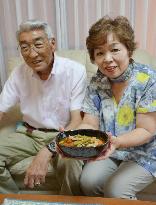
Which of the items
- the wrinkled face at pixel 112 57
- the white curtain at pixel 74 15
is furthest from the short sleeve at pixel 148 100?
the white curtain at pixel 74 15

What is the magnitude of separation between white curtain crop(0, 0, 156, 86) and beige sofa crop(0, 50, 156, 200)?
33 centimetres

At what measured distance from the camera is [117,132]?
1647 millimetres

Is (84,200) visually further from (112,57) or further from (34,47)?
(34,47)

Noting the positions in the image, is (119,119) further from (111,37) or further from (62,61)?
(62,61)

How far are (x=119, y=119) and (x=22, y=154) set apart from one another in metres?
0.69

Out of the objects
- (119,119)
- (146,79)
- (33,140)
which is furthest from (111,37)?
(33,140)

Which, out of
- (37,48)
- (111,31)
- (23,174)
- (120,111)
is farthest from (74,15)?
(23,174)

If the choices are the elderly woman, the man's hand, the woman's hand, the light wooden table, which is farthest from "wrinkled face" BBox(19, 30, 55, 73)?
the light wooden table

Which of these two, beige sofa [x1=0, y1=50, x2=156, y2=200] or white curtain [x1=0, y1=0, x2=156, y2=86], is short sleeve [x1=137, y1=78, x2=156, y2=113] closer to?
beige sofa [x1=0, y1=50, x2=156, y2=200]

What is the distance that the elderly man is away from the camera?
5.85 ft

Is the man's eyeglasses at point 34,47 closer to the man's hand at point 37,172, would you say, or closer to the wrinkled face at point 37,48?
the wrinkled face at point 37,48

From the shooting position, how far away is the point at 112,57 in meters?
1.51

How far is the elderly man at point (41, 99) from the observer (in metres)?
1.78

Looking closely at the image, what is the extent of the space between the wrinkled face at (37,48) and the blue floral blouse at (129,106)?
1.09 ft
